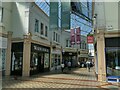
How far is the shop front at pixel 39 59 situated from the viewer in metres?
18.7

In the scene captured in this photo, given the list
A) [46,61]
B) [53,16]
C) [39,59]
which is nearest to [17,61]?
[39,59]

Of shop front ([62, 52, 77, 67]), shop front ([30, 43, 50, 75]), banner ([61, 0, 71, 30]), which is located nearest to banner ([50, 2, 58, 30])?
banner ([61, 0, 71, 30])

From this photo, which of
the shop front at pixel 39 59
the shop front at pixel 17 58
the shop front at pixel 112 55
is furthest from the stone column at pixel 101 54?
the shop front at pixel 17 58

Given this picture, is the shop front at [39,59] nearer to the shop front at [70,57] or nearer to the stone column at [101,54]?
the stone column at [101,54]

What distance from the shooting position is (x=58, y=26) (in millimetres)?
17219

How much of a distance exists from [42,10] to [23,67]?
7.60m

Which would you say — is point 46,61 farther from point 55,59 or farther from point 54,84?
point 54,84

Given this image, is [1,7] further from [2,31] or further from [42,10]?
[42,10]

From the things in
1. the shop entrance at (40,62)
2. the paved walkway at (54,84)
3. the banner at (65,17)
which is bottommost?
the paved walkway at (54,84)

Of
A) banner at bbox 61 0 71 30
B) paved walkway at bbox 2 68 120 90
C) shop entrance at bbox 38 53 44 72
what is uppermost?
banner at bbox 61 0 71 30

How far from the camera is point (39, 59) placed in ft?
68.7

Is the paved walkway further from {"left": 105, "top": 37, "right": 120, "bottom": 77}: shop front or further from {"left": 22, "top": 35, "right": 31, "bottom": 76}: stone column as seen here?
{"left": 22, "top": 35, "right": 31, "bottom": 76}: stone column

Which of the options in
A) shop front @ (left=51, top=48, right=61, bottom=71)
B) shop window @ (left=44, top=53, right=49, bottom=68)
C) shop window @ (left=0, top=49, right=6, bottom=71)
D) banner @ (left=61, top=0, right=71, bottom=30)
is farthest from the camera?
shop front @ (left=51, top=48, right=61, bottom=71)

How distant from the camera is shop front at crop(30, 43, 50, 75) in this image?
18652 mm
